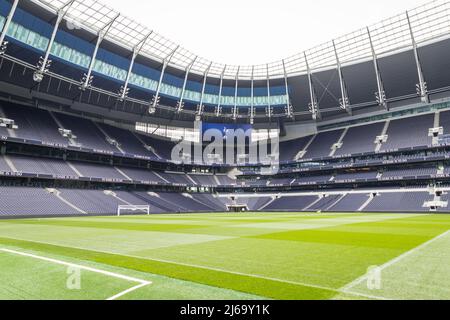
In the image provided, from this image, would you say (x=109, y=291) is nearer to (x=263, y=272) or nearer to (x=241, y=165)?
(x=263, y=272)

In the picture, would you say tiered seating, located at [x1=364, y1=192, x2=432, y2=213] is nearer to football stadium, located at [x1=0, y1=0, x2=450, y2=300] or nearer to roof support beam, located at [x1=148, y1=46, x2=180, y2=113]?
football stadium, located at [x1=0, y1=0, x2=450, y2=300]

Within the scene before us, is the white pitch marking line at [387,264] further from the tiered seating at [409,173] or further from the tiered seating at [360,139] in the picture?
the tiered seating at [360,139]

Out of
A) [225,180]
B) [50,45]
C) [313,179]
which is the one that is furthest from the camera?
[225,180]

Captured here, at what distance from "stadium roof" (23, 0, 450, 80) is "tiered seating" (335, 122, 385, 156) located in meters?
15.9

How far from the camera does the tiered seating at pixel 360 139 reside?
64.9 m

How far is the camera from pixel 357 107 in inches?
2736

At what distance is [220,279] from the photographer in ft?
22.5

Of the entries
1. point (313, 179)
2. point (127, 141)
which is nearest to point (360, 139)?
point (313, 179)

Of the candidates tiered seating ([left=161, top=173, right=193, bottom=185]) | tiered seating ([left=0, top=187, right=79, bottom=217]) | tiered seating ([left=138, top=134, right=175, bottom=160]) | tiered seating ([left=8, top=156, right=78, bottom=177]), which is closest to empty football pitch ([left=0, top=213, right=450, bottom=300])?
tiered seating ([left=0, top=187, right=79, bottom=217])

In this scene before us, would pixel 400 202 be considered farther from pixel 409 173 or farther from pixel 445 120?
pixel 445 120

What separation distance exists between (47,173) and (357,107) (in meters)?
62.3

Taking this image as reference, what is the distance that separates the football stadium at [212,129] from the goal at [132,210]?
0.24 m

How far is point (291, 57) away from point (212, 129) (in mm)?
24875
